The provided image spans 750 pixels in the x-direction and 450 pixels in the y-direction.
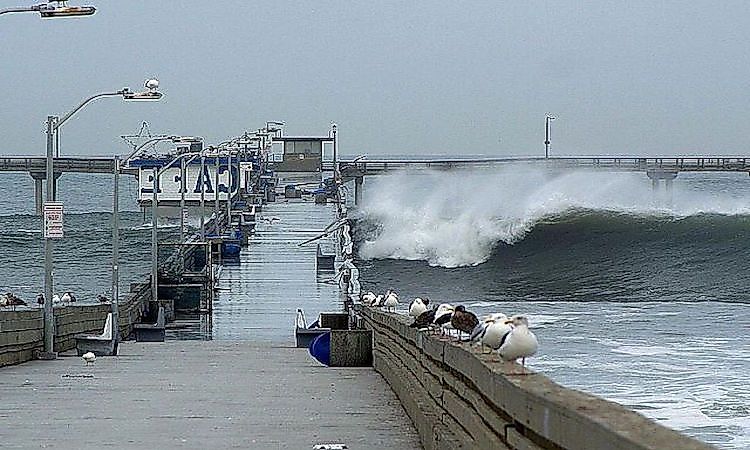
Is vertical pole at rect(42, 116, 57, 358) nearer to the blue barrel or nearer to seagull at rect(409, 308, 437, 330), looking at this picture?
the blue barrel

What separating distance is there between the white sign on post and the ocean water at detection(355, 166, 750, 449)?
11.2 m

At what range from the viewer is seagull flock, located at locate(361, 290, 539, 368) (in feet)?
27.2

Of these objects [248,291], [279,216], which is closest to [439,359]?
[248,291]

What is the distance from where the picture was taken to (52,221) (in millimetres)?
28203

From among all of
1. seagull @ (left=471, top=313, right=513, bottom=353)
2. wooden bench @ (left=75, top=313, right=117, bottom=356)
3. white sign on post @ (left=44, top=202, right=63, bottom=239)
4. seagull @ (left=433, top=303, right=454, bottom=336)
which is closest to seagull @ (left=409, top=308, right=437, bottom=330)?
seagull @ (left=433, top=303, right=454, bottom=336)

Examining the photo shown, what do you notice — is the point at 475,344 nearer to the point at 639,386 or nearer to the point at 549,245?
the point at 639,386

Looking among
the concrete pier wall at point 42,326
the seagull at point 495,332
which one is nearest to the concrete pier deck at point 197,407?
the concrete pier wall at point 42,326

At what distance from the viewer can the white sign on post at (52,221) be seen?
2808 centimetres

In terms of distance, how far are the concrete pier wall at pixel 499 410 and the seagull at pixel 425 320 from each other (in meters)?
0.13

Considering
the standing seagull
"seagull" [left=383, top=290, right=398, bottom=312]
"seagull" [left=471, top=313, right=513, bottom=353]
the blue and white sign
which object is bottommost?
"seagull" [left=383, top=290, right=398, bottom=312]

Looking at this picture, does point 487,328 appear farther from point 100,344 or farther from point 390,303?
point 100,344

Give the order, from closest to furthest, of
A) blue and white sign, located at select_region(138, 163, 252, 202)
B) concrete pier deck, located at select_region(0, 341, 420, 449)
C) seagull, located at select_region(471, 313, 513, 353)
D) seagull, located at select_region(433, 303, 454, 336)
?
seagull, located at select_region(471, 313, 513, 353) → seagull, located at select_region(433, 303, 454, 336) → concrete pier deck, located at select_region(0, 341, 420, 449) → blue and white sign, located at select_region(138, 163, 252, 202)

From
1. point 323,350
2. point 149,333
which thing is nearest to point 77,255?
point 149,333

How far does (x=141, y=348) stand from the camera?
3100cm
